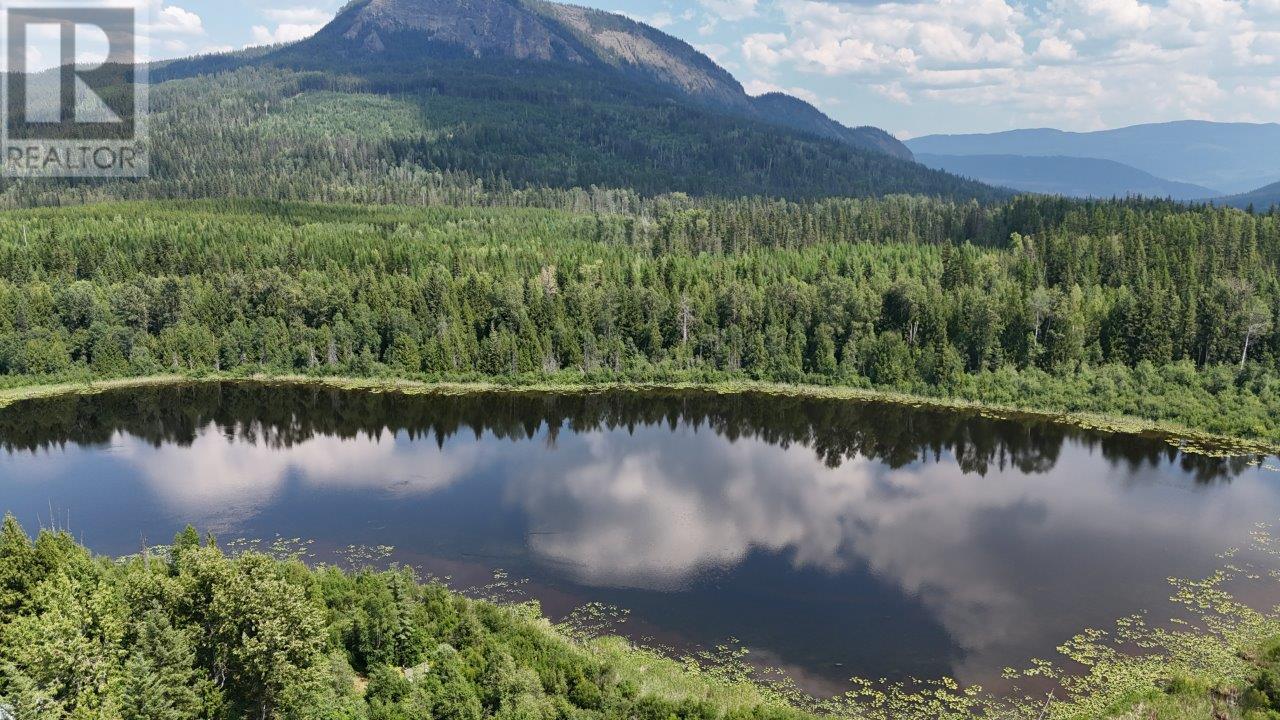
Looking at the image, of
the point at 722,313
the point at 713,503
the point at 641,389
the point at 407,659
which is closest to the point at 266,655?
the point at 407,659

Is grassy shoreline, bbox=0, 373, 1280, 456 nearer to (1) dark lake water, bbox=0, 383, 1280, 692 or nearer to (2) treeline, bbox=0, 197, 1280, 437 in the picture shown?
(2) treeline, bbox=0, 197, 1280, 437

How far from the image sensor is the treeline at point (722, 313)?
99812mm

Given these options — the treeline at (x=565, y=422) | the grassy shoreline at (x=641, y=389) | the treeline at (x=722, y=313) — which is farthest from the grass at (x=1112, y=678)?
the treeline at (x=722, y=313)

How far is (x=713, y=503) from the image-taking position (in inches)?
2771

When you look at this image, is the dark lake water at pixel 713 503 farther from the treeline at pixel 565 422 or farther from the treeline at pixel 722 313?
the treeline at pixel 722 313

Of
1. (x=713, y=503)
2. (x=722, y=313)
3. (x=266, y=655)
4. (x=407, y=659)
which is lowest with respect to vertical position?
(x=407, y=659)

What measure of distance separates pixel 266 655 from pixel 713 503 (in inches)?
1612

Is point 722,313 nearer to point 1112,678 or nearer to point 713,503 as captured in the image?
point 713,503

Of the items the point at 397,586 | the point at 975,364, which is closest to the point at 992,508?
the point at 975,364

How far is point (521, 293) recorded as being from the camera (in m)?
117

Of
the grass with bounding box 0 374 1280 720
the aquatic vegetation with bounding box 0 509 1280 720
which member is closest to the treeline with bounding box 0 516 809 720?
the aquatic vegetation with bounding box 0 509 1280 720

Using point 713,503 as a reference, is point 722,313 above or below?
above

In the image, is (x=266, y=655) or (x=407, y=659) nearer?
Result: (x=266, y=655)

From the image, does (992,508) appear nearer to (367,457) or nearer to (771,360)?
(771,360)
